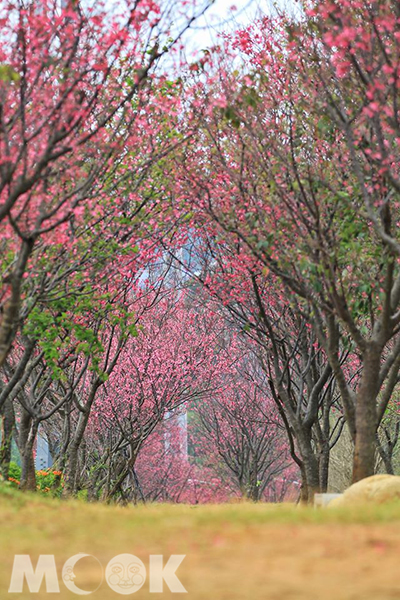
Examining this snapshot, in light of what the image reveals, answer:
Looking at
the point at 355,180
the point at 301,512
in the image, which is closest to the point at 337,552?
the point at 301,512

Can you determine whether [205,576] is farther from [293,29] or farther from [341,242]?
[293,29]

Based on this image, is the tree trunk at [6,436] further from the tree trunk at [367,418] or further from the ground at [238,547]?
the tree trunk at [367,418]

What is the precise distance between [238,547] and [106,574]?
1253 millimetres

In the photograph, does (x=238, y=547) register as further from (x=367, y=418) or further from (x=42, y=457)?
(x=42, y=457)

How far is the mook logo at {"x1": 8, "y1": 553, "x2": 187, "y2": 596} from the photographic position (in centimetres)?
593

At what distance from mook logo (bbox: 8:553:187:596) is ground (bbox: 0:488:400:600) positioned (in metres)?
0.05

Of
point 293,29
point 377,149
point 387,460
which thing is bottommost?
point 387,460

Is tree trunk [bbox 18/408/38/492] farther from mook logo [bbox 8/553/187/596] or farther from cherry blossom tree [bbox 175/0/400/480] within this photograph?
mook logo [bbox 8/553/187/596]

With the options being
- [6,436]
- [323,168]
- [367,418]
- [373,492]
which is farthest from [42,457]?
[373,492]

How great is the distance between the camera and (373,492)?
9.19 metres

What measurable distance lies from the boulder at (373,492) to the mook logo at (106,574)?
3373 mm

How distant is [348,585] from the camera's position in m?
5.67

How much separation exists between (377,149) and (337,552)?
6.93 meters

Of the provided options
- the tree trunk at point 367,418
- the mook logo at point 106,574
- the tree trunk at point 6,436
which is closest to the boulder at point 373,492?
the tree trunk at point 367,418
